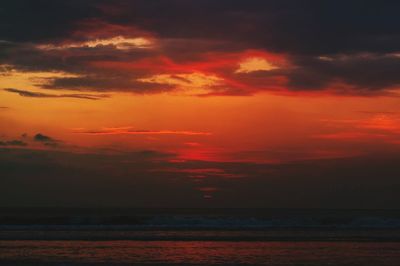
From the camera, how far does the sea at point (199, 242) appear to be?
1123 inches

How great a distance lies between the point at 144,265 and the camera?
26.8 meters

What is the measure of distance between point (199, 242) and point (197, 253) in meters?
5.44

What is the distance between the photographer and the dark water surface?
2780cm

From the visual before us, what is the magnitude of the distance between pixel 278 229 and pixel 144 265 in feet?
68.8

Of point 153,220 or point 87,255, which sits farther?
point 153,220

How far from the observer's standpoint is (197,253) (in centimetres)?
3073

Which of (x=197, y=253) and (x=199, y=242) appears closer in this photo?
(x=197, y=253)

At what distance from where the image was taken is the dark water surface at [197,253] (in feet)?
91.2

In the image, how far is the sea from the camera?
28.5m

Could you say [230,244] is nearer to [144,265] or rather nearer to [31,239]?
[144,265]

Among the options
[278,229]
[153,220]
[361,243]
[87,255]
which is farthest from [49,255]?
[153,220]

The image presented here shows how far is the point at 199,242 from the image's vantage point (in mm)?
36156

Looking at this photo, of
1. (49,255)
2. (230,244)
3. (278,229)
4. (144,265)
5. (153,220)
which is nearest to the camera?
(144,265)

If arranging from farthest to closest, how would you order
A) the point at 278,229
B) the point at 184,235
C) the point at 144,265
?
the point at 278,229, the point at 184,235, the point at 144,265
